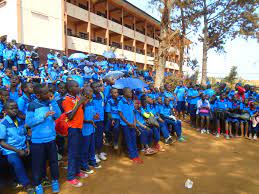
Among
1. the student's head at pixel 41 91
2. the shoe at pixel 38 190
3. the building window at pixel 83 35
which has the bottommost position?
the shoe at pixel 38 190

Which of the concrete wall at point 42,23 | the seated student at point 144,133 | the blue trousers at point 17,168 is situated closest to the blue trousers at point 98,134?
the seated student at point 144,133

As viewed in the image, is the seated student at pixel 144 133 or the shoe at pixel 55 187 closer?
the shoe at pixel 55 187

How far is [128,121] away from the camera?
188 inches

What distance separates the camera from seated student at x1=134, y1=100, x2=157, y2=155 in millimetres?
5230

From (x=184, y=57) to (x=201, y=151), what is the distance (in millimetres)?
9453

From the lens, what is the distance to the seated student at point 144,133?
17.2ft

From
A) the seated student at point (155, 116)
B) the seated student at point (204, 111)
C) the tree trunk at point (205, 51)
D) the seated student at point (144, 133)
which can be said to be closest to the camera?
the seated student at point (144, 133)

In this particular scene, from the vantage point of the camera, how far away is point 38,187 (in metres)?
3.22

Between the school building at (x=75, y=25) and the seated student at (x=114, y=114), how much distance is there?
5.59m

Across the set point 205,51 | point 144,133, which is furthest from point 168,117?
point 205,51

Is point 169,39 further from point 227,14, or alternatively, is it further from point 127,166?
point 227,14

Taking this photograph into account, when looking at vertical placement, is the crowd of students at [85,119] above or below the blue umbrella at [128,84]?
below

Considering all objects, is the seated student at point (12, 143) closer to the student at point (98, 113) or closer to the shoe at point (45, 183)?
the shoe at point (45, 183)

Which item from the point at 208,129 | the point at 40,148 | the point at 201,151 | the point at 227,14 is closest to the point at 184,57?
the point at 227,14
